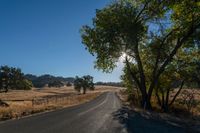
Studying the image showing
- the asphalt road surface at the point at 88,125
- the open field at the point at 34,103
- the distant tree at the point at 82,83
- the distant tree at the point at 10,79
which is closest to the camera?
the asphalt road surface at the point at 88,125

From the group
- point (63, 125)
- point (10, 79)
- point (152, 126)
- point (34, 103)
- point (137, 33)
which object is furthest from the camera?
point (10, 79)

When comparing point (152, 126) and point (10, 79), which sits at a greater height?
point (10, 79)

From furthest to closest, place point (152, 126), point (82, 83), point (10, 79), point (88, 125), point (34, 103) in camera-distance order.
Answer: point (82, 83) < point (10, 79) < point (34, 103) < point (88, 125) < point (152, 126)

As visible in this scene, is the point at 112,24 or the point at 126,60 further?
the point at 126,60

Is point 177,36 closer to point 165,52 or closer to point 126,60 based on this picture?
point 165,52

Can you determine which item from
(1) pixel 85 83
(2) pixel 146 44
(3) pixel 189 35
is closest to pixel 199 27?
(3) pixel 189 35

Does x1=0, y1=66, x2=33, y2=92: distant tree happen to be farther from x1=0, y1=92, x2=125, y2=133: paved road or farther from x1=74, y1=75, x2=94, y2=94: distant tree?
x1=0, y1=92, x2=125, y2=133: paved road

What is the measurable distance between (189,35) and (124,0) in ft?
25.5

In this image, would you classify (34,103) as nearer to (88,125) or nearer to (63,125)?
(63,125)

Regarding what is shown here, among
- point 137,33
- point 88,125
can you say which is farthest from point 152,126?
point 137,33

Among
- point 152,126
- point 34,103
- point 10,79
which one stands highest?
point 10,79

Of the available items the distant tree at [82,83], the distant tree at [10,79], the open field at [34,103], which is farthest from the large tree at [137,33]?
the distant tree at [82,83]

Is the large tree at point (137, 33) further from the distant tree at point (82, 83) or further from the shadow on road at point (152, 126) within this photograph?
the distant tree at point (82, 83)

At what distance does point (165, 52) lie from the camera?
3142 centimetres
